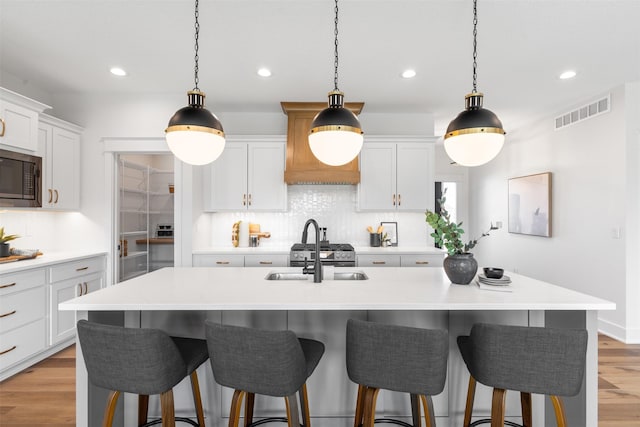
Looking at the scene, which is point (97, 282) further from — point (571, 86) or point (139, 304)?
point (571, 86)

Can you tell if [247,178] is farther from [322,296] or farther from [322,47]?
[322,296]

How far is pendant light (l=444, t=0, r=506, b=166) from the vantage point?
183cm

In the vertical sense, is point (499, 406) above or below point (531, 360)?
below

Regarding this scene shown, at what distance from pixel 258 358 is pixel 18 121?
318 centimetres

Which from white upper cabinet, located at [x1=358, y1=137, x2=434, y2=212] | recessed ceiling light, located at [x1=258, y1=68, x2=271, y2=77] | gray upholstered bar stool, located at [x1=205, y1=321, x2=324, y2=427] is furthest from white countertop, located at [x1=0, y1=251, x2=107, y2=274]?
white upper cabinet, located at [x1=358, y1=137, x2=434, y2=212]

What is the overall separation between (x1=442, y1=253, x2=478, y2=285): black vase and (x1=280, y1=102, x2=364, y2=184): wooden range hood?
230 centimetres

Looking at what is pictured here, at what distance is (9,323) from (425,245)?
14.3ft

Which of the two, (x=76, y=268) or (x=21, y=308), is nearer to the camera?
(x=21, y=308)

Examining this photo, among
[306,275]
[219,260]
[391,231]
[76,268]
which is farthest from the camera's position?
[391,231]

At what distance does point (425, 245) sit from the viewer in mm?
4629

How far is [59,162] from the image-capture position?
3609 mm

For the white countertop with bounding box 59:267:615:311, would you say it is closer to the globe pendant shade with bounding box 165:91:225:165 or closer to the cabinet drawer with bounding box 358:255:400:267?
the globe pendant shade with bounding box 165:91:225:165

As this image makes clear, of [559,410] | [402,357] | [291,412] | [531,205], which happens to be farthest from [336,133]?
[531,205]

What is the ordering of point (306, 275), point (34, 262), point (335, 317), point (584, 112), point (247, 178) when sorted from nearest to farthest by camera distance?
point (335, 317) → point (306, 275) → point (34, 262) → point (584, 112) → point (247, 178)
